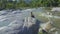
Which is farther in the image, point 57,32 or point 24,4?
point 24,4

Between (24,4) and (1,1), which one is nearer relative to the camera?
(1,1)

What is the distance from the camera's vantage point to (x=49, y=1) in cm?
1609

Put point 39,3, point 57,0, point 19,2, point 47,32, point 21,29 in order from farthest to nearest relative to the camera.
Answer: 1. point 19,2
2. point 39,3
3. point 57,0
4. point 47,32
5. point 21,29

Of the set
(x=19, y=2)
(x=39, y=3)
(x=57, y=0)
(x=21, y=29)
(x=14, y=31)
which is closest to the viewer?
(x=14, y=31)

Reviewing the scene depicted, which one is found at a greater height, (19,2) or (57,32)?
(57,32)

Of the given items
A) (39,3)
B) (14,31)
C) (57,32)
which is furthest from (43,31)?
(39,3)

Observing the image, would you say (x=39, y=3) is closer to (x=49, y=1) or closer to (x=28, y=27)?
(x=49, y=1)

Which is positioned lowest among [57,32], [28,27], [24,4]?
[24,4]

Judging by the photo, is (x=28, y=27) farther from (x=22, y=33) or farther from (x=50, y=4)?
(x=50, y=4)

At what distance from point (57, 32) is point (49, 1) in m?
11.9

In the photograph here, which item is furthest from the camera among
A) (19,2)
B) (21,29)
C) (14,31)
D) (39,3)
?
(19,2)

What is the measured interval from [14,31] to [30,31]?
486 millimetres

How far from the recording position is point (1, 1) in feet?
53.3

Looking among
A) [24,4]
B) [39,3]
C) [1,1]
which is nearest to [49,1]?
[39,3]
